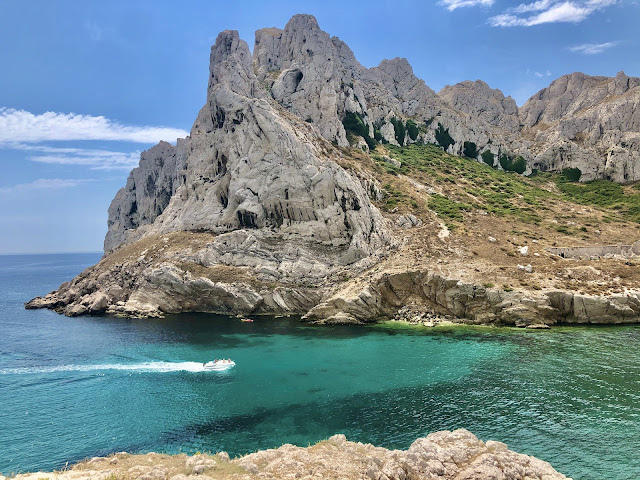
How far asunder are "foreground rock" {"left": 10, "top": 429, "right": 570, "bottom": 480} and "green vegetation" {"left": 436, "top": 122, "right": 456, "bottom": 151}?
444 ft

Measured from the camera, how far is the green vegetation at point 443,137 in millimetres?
141988

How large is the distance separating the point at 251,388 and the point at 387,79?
157 m

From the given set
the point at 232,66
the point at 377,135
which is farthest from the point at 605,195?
the point at 232,66

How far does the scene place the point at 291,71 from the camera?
121m

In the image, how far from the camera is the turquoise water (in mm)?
26438

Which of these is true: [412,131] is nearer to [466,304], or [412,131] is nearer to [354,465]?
[466,304]

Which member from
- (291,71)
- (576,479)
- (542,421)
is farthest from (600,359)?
(291,71)

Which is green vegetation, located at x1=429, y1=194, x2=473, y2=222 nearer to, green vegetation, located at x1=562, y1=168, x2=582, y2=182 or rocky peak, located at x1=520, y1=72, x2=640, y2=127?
green vegetation, located at x1=562, y1=168, x2=582, y2=182

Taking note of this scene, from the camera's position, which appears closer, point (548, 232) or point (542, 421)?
point (542, 421)

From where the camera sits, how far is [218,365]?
43188 millimetres

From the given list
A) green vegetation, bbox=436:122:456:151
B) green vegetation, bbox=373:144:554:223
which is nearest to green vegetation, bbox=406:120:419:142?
green vegetation, bbox=373:144:554:223

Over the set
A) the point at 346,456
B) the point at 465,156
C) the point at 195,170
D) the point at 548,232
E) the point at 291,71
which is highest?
the point at 291,71

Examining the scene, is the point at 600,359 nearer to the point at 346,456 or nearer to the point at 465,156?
the point at 346,456

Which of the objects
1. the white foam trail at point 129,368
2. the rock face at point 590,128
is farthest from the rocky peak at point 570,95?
the white foam trail at point 129,368
